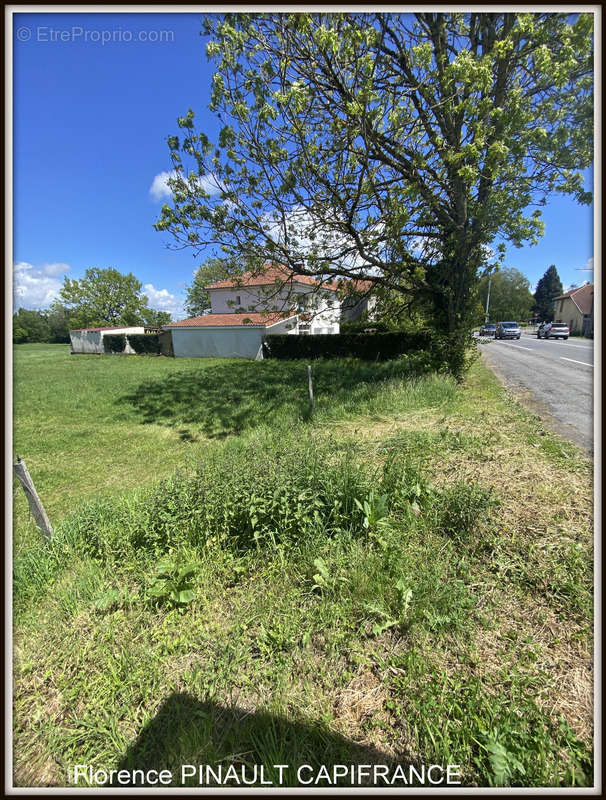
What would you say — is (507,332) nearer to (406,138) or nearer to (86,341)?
(406,138)

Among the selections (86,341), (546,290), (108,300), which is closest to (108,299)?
(108,300)

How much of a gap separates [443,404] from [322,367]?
Answer: 25.7 ft

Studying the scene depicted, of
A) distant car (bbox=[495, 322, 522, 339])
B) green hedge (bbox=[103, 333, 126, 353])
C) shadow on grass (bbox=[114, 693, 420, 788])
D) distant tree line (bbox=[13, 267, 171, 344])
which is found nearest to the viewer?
shadow on grass (bbox=[114, 693, 420, 788])

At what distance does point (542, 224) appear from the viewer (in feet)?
22.3

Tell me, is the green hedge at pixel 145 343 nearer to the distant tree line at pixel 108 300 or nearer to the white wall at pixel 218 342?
the white wall at pixel 218 342

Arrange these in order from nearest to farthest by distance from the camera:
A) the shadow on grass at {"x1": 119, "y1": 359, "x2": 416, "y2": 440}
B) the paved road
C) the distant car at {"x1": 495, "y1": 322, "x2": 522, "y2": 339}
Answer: the paved road, the shadow on grass at {"x1": 119, "y1": 359, "x2": 416, "y2": 440}, the distant car at {"x1": 495, "y1": 322, "x2": 522, "y2": 339}

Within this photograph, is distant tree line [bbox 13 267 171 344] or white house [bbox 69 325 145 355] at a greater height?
distant tree line [bbox 13 267 171 344]

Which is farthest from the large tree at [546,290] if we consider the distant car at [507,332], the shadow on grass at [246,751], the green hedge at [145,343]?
the shadow on grass at [246,751]

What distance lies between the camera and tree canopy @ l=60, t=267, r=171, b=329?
48.5 metres

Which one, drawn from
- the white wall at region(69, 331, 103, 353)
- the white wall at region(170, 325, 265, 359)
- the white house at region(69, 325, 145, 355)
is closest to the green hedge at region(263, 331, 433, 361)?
the white wall at region(170, 325, 265, 359)

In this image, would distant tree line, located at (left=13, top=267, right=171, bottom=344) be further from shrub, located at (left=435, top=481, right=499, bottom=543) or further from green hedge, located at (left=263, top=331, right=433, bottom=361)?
shrub, located at (left=435, top=481, right=499, bottom=543)

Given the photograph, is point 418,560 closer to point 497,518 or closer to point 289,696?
point 497,518

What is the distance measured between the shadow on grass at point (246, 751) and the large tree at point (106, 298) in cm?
5527

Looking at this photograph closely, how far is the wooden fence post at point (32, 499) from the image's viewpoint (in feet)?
8.55
